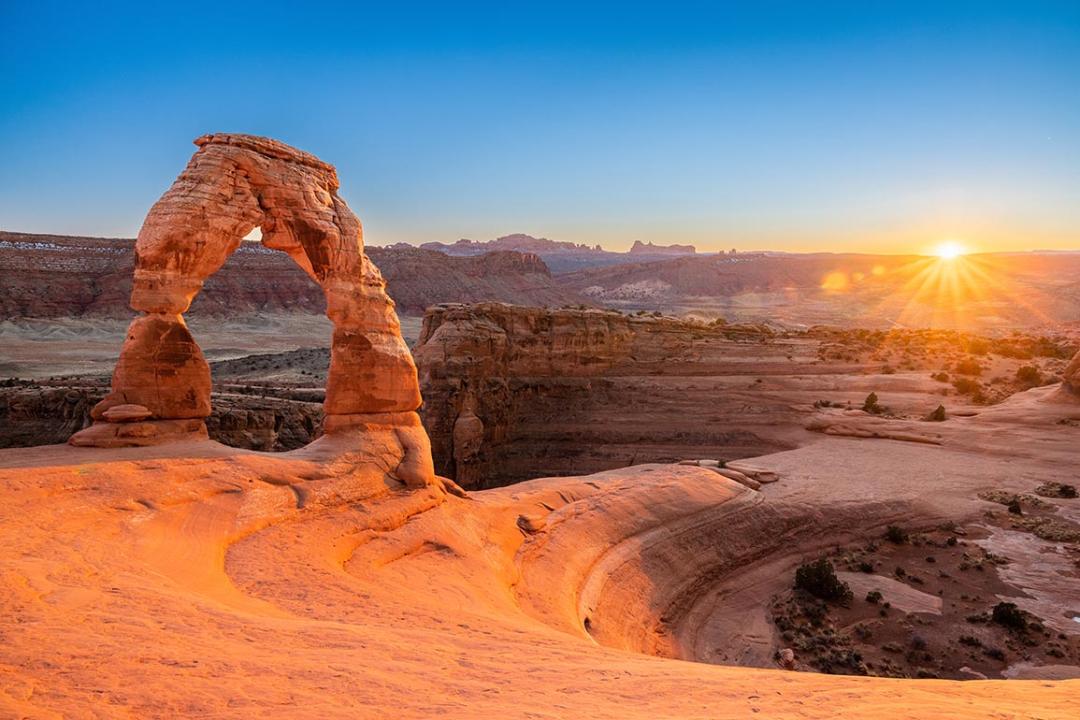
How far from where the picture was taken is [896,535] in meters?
18.7

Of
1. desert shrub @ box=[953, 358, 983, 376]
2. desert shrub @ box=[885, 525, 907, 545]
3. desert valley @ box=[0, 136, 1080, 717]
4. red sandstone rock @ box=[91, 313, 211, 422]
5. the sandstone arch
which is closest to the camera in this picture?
desert valley @ box=[0, 136, 1080, 717]

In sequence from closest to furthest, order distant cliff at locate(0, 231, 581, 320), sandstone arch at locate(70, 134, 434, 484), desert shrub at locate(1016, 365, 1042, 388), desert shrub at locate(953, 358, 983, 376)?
sandstone arch at locate(70, 134, 434, 484), desert shrub at locate(1016, 365, 1042, 388), desert shrub at locate(953, 358, 983, 376), distant cliff at locate(0, 231, 581, 320)

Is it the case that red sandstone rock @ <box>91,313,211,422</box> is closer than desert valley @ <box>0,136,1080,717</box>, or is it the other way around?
desert valley @ <box>0,136,1080,717</box>

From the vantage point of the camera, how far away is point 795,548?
1808 cm

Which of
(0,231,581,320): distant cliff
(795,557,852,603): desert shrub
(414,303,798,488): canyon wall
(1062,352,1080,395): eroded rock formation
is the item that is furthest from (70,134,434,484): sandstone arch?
(0,231,581,320): distant cliff

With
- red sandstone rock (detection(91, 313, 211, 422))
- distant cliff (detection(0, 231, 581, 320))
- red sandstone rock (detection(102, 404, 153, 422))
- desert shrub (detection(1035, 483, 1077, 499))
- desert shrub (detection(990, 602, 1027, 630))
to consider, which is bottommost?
desert shrub (detection(990, 602, 1027, 630))

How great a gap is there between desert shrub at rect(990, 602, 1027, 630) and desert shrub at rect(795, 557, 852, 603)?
290 centimetres

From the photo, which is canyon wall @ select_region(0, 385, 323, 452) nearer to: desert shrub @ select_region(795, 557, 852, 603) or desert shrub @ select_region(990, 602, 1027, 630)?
desert shrub @ select_region(795, 557, 852, 603)

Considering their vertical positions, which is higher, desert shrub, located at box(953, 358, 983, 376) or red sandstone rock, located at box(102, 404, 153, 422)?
red sandstone rock, located at box(102, 404, 153, 422)

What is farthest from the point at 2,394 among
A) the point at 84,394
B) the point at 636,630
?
the point at 636,630

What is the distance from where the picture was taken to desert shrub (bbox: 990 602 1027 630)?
46.1 feet

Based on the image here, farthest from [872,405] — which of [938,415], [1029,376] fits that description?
[1029,376]

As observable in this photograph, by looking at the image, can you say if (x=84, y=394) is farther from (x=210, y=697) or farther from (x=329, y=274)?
(x=210, y=697)

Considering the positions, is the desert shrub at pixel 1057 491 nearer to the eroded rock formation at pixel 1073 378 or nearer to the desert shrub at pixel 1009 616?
the eroded rock formation at pixel 1073 378
